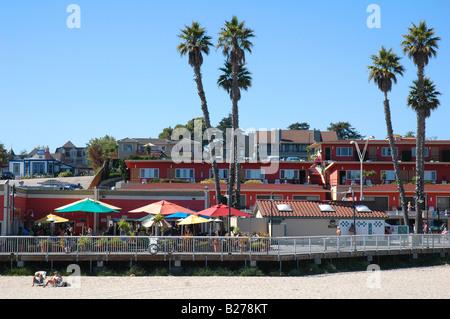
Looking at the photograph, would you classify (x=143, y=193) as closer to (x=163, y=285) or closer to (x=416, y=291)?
(x=163, y=285)

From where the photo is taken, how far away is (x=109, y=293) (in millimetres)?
27703

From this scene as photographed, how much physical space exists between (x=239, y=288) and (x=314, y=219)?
15556mm

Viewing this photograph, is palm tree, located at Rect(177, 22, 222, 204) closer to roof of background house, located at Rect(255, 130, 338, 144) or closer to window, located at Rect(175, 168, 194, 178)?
window, located at Rect(175, 168, 194, 178)

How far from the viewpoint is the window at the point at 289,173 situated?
2771 inches

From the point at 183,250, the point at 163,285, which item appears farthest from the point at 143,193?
Result: the point at 163,285

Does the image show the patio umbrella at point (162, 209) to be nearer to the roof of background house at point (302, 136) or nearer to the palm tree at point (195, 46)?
the palm tree at point (195, 46)

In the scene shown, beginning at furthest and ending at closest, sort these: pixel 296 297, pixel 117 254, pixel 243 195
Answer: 1. pixel 243 195
2. pixel 117 254
3. pixel 296 297

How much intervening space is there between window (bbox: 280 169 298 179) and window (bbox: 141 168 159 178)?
45.8ft

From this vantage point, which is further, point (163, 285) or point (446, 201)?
point (446, 201)

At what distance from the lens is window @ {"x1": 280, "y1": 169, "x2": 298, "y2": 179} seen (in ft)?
231

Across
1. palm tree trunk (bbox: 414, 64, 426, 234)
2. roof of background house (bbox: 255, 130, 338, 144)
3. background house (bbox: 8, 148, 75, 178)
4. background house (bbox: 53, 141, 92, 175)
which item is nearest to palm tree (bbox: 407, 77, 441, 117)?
palm tree trunk (bbox: 414, 64, 426, 234)

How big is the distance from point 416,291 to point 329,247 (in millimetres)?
6944

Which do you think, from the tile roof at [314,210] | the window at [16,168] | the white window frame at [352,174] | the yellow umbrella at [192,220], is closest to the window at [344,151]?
the white window frame at [352,174]

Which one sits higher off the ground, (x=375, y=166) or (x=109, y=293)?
(x=375, y=166)
